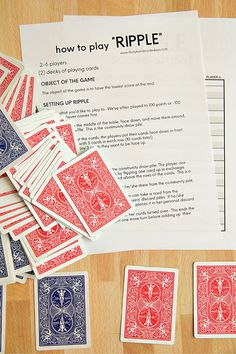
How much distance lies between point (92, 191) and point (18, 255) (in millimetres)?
189

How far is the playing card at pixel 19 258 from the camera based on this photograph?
0.93 m

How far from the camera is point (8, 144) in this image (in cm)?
89

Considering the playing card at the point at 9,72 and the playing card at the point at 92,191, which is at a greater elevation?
the playing card at the point at 9,72

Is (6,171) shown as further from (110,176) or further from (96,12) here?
(96,12)

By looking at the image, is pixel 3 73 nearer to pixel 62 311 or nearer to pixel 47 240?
pixel 47 240

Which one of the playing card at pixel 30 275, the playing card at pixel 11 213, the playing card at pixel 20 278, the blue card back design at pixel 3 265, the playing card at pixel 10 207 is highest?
the playing card at pixel 10 207

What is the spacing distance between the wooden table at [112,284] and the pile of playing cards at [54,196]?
59 millimetres

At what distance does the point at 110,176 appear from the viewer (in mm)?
927

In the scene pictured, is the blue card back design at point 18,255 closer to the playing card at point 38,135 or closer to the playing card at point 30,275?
the playing card at point 30,275

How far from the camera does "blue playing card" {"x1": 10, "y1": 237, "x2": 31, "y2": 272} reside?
0.93 meters

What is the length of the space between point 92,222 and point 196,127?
27 centimetres

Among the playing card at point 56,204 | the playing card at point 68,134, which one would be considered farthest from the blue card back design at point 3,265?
the playing card at point 68,134

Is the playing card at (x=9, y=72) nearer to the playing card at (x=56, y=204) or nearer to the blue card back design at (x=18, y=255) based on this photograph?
the playing card at (x=56, y=204)

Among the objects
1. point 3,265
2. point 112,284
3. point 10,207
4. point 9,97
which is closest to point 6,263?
point 3,265
